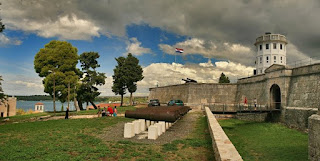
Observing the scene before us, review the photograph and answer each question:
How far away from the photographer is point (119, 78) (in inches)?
1468

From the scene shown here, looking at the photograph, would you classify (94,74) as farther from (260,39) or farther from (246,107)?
(260,39)

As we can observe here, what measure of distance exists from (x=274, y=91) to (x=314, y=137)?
19.7 metres

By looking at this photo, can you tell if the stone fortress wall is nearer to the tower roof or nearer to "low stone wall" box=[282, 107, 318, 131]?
"low stone wall" box=[282, 107, 318, 131]

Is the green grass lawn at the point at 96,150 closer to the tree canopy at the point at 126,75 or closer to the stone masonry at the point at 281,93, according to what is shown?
the stone masonry at the point at 281,93

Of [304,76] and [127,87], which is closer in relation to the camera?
[304,76]

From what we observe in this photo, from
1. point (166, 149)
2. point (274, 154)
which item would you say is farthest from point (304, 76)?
point (166, 149)

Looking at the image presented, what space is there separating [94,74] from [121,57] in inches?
302

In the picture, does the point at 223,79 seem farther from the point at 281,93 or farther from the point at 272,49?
the point at 281,93

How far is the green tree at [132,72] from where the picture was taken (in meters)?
37.1

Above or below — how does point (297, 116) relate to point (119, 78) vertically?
below

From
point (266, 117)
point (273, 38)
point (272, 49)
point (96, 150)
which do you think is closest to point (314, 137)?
point (96, 150)

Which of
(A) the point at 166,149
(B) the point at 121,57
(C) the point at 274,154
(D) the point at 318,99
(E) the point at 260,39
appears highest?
(E) the point at 260,39

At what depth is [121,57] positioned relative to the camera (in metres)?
38.7

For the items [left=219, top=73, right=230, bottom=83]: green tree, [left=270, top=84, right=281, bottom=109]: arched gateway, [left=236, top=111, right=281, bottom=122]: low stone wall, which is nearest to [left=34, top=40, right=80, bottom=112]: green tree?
[left=236, top=111, right=281, bottom=122]: low stone wall
